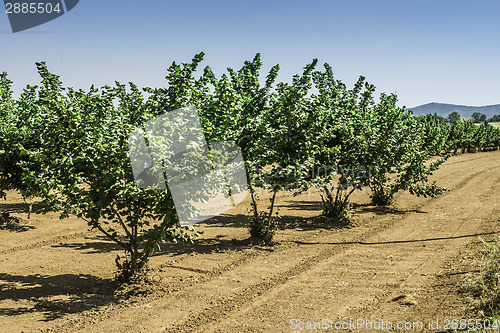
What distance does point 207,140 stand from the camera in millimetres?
7418

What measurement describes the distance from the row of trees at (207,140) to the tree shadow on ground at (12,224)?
1269mm

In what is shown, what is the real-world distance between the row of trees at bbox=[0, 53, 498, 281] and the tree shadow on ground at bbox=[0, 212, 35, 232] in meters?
1.27

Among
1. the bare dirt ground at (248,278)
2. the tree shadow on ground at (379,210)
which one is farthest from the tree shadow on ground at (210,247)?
the tree shadow on ground at (379,210)

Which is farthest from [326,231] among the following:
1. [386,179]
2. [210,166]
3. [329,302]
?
[210,166]

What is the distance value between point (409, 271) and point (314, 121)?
423 centimetres

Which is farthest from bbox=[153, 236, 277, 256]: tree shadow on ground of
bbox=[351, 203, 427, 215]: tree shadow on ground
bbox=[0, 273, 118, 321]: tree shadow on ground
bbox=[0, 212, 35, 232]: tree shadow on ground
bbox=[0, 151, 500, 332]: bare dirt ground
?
bbox=[351, 203, 427, 215]: tree shadow on ground

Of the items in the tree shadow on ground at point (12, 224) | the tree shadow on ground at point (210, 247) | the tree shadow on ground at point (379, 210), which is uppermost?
the tree shadow on ground at point (12, 224)

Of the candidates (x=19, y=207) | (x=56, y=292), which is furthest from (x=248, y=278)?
(x=19, y=207)

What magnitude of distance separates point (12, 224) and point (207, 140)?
9.35 metres

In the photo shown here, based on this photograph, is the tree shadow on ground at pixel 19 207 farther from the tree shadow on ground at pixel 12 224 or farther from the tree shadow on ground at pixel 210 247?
the tree shadow on ground at pixel 210 247

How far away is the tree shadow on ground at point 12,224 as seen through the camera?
12.4 meters

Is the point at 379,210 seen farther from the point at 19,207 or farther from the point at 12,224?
the point at 19,207

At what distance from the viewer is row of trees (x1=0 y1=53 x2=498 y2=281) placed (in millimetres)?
6789

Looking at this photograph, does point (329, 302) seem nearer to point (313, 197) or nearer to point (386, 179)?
point (386, 179)
